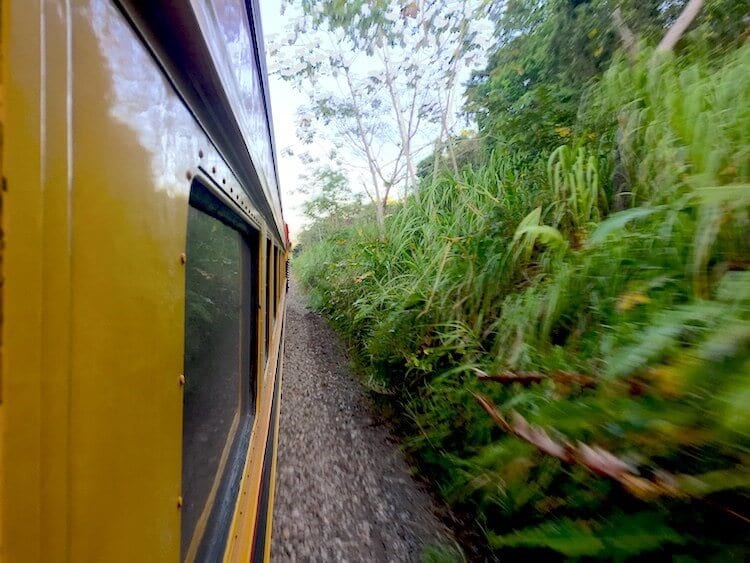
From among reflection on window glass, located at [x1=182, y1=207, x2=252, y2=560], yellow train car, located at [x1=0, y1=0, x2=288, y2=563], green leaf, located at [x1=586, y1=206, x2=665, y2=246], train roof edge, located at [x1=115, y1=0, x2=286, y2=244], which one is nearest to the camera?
yellow train car, located at [x1=0, y1=0, x2=288, y2=563]

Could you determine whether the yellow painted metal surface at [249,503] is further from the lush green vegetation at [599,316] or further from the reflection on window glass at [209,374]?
the lush green vegetation at [599,316]

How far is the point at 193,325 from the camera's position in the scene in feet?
2.56

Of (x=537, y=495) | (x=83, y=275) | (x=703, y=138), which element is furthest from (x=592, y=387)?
(x=83, y=275)

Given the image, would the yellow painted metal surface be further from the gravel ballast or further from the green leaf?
the green leaf

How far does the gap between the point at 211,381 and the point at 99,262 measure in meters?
0.71

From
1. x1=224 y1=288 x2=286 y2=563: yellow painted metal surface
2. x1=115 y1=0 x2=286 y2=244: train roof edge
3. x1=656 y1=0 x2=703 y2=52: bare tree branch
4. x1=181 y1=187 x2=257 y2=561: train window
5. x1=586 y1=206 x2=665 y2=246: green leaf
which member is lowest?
x1=224 y1=288 x2=286 y2=563: yellow painted metal surface

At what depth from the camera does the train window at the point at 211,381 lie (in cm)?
74

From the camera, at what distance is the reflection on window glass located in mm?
742

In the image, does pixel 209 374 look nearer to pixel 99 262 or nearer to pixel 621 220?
pixel 99 262

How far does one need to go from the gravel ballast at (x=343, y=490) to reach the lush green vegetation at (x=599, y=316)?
237mm

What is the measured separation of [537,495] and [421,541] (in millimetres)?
825

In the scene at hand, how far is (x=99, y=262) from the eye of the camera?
34 centimetres

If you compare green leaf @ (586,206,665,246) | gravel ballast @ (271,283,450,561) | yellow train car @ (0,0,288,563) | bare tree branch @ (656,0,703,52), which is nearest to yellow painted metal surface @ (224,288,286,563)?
yellow train car @ (0,0,288,563)

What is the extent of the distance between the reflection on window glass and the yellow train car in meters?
0.04
